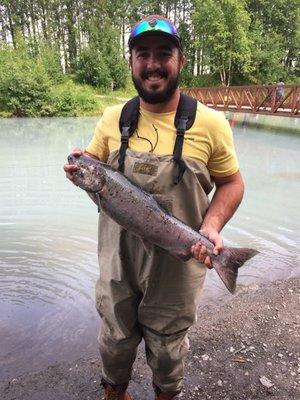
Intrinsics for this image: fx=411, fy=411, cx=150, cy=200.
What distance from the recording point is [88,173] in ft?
8.13

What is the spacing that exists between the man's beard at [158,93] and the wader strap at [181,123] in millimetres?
95

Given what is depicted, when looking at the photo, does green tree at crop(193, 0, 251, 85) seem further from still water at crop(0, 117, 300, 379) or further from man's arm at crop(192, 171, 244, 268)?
man's arm at crop(192, 171, 244, 268)

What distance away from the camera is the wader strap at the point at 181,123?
241cm

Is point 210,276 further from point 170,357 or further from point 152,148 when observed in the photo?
point 152,148

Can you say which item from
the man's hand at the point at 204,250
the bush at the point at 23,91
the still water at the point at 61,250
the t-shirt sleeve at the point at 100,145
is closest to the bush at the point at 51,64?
the bush at the point at 23,91

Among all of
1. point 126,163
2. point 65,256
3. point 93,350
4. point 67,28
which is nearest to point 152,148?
point 126,163

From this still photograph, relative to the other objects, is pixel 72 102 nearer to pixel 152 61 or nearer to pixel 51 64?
pixel 51 64

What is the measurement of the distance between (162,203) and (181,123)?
0.49m

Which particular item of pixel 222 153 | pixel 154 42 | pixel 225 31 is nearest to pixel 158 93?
pixel 154 42

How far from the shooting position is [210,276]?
18.4 feet

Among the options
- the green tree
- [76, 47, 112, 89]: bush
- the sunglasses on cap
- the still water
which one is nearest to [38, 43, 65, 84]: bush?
[76, 47, 112, 89]: bush

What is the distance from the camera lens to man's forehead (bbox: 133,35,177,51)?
8.05 ft

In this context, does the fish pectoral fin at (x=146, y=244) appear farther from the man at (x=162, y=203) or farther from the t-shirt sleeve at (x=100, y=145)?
the t-shirt sleeve at (x=100, y=145)

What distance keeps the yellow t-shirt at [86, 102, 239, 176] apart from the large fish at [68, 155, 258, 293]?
247 millimetres
